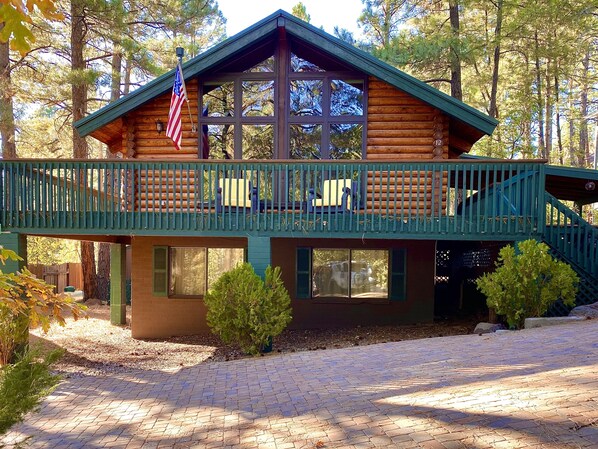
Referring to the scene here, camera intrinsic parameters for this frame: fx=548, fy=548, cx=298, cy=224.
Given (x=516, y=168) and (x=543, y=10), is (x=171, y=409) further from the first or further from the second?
(x=543, y=10)

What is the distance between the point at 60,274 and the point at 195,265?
1441cm

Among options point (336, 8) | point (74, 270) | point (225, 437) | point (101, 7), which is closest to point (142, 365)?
point (225, 437)

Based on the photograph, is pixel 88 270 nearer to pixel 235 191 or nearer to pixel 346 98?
pixel 235 191

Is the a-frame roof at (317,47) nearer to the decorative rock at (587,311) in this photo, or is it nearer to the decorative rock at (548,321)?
the decorative rock at (587,311)

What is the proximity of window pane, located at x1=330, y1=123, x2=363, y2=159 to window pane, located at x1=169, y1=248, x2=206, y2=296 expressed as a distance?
13.2 feet

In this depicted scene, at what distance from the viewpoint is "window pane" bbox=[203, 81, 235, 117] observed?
12.6m

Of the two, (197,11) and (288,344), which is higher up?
(197,11)

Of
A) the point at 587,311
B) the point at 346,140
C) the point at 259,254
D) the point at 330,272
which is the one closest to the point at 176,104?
the point at 259,254

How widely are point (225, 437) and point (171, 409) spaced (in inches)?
54.6

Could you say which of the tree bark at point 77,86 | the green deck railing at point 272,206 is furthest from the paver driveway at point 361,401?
the tree bark at point 77,86

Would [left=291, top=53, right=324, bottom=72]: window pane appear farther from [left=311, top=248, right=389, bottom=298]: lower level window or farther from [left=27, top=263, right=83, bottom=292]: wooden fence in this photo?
[left=27, top=263, right=83, bottom=292]: wooden fence

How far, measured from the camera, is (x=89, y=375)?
8.61m

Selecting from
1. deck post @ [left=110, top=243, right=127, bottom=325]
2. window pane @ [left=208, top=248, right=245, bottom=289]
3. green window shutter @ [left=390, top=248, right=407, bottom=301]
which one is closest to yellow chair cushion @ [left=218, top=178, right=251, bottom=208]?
window pane @ [left=208, top=248, right=245, bottom=289]

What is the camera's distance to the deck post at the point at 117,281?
15055 millimetres
